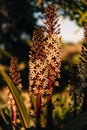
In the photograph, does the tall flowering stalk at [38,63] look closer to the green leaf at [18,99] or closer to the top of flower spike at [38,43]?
the top of flower spike at [38,43]

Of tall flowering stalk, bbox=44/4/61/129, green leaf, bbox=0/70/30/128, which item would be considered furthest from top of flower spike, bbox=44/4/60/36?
green leaf, bbox=0/70/30/128

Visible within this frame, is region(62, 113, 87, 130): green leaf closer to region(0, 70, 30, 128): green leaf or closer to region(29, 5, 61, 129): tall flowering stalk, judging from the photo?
region(29, 5, 61, 129): tall flowering stalk

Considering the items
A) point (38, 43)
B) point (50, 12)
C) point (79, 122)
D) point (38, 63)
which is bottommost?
point (79, 122)

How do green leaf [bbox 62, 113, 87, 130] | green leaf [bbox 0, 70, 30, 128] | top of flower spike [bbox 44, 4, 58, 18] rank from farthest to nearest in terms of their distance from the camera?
top of flower spike [bbox 44, 4, 58, 18] → green leaf [bbox 0, 70, 30, 128] → green leaf [bbox 62, 113, 87, 130]

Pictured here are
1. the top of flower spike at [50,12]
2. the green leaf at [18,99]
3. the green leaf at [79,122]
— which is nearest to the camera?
the green leaf at [79,122]

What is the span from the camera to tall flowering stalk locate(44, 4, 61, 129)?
5.12 m

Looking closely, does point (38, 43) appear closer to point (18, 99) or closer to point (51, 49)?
point (51, 49)

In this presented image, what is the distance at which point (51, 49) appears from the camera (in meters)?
5.12

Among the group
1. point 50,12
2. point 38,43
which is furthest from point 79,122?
point 50,12

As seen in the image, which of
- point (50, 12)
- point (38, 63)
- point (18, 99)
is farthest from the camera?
point (18, 99)

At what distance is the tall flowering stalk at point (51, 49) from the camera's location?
5.12 meters

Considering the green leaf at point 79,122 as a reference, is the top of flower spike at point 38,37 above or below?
above

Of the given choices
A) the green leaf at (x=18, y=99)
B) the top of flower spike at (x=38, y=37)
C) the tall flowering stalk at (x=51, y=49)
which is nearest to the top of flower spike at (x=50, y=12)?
the tall flowering stalk at (x=51, y=49)

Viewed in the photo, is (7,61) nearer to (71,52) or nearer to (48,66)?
(71,52)
